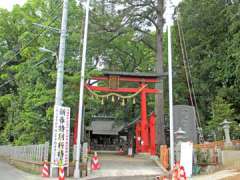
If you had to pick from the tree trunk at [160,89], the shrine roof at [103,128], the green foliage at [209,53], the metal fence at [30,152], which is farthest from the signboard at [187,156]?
the shrine roof at [103,128]

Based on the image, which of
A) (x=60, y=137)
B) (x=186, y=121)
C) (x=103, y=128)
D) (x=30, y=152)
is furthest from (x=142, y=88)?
(x=103, y=128)

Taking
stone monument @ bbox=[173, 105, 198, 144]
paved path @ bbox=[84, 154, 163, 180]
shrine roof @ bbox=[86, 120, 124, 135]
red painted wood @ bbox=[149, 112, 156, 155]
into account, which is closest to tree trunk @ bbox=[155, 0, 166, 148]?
red painted wood @ bbox=[149, 112, 156, 155]

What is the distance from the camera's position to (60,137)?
43.5 feet

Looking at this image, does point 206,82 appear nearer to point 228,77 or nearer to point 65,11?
point 228,77

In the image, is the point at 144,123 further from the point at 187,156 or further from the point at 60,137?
the point at 60,137

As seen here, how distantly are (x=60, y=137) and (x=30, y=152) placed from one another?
404 centimetres

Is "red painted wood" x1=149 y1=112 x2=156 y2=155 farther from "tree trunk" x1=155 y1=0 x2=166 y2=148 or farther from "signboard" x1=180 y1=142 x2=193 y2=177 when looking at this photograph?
"signboard" x1=180 y1=142 x2=193 y2=177

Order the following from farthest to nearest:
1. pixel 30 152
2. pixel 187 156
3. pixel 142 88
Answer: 1. pixel 142 88
2. pixel 30 152
3. pixel 187 156

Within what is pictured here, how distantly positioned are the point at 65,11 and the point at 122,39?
1237cm

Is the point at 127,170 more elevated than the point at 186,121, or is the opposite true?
the point at 186,121

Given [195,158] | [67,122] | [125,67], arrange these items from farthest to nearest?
[125,67] → [195,158] → [67,122]

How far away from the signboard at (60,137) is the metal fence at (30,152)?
4.76ft

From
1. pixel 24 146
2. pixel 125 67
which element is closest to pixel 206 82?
pixel 125 67

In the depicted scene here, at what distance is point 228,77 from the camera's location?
2319 cm
